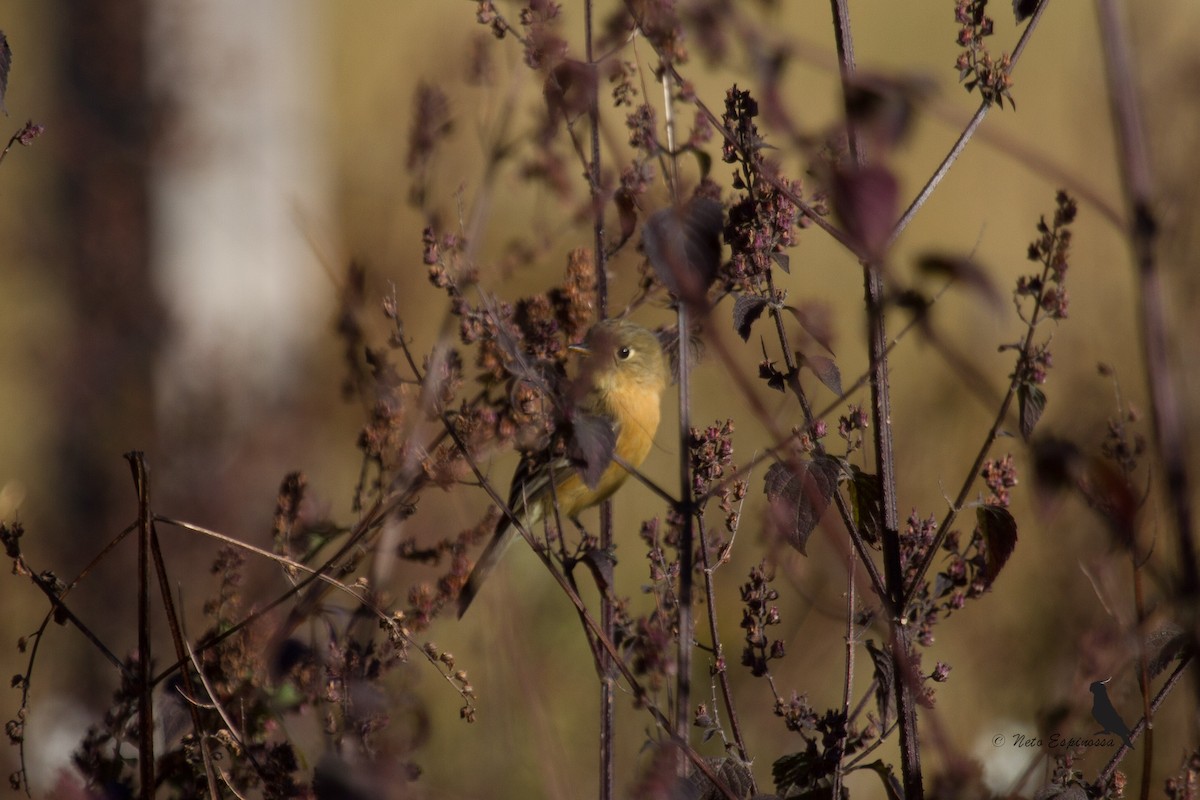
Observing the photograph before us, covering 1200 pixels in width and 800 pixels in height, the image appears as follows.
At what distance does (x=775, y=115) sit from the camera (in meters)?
1.10

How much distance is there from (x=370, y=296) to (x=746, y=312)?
1418 millimetres

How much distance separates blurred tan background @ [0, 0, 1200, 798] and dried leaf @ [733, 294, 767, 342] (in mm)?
1018

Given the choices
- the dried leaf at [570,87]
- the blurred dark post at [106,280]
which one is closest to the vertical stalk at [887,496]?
the dried leaf at [570,87]

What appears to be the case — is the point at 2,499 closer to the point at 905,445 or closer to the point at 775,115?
the point at 775,115

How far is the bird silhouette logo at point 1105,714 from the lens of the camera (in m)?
1.69

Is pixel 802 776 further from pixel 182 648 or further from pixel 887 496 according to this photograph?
pixel 182 648

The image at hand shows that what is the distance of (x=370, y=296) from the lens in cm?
283

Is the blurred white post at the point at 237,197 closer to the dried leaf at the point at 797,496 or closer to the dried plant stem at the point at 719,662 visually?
the dried plant stem at the point at 719,662

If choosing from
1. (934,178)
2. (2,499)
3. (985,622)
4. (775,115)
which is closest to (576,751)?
(985,622)

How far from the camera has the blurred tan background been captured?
12.8 feet

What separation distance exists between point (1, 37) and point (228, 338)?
3674 mm

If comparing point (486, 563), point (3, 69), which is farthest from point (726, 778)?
point (3, 69)

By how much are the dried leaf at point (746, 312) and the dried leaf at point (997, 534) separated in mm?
417

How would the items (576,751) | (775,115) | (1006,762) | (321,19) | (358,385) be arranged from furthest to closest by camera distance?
(321,19)
(576,751)
(1006,762)
(358,385)
(775,115)
